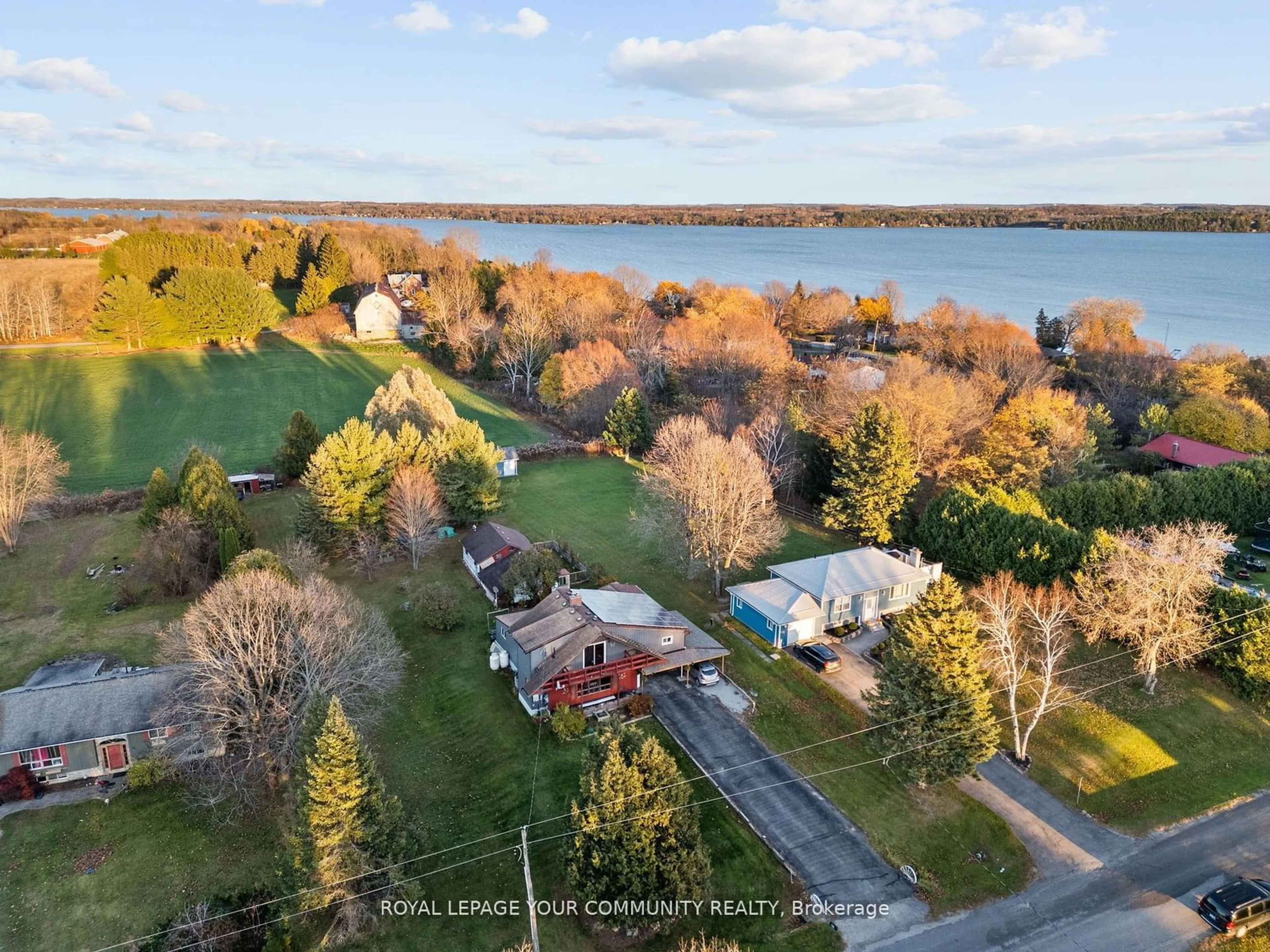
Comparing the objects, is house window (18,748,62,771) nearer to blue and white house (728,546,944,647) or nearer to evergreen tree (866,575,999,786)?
blue and white house (728,546,944,647)

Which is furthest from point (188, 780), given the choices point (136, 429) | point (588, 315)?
point (588, 315)

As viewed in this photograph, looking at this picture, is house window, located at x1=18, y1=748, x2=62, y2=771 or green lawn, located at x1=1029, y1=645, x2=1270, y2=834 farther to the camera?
house window, located at x1=18, y1=748, x2=62, y2=771

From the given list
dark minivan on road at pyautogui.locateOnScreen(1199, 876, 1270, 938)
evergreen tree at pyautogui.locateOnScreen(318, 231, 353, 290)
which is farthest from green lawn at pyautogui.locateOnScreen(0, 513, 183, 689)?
evergreen tree at pyautogui.locateOnScreen(318, 231, 353, 290)

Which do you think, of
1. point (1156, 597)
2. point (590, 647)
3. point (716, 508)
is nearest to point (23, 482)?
point (590, 647)

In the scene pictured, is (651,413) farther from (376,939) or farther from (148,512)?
(376,939)

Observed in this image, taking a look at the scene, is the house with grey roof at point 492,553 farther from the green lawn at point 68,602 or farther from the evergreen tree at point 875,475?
the evergreen tree at point 875,475

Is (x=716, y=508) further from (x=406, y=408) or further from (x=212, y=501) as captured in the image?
(x=212, y=501)
